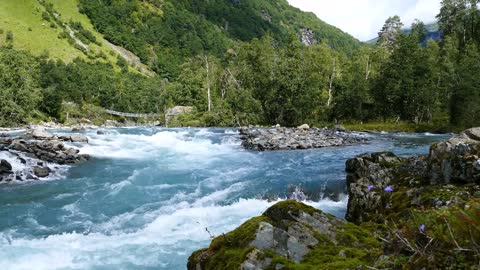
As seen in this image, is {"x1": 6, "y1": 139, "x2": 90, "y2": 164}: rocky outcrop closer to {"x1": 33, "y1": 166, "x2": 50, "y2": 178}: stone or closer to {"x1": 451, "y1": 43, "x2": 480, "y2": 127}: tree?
{"x1": 33, "y1": 166, "x2": 50, "y2": 178}: stone

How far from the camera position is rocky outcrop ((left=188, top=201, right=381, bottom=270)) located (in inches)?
203

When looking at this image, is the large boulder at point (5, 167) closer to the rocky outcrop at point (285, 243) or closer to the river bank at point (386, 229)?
the river bank at point (386, 229)

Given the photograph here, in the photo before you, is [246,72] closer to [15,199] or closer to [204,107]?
[204,107]

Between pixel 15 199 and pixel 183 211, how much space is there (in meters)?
8.61

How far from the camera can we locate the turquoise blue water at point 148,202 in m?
10.9

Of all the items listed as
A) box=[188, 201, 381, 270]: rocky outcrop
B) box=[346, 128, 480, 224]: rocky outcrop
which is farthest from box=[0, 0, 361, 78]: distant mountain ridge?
box=[188, 201, 381, 270]: rocky outcrop

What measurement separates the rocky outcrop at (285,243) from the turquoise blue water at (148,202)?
428cm

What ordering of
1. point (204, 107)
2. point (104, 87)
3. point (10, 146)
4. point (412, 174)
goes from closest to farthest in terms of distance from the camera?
point (412, 174) < point (10, 146) < point (204, 107) < point (104, 87)

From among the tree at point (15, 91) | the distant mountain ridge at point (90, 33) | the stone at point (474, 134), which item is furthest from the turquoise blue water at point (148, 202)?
the distant mountain ridge at point (90, 33)

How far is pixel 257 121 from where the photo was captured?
5700 cm

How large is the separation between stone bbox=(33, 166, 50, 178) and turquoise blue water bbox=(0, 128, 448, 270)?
26.7 inches

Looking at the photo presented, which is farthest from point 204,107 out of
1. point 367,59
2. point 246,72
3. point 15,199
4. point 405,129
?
point 15,199

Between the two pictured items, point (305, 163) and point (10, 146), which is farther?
point (10, 146)

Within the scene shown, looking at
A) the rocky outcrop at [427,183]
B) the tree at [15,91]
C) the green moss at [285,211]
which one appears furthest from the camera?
the tree at [15,91]
